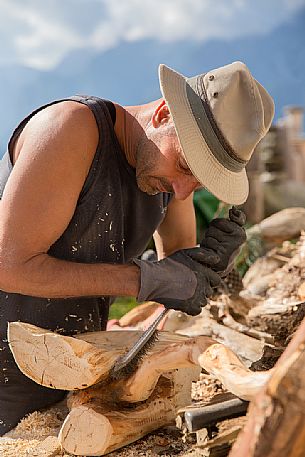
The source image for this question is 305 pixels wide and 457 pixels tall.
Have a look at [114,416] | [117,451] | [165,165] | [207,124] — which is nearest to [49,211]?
[165,165]

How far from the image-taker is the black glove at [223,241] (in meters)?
2.29

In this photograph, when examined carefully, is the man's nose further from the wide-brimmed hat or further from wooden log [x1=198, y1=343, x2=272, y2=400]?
wooden log [x1=198, y1=343, x2=272, y2=400]

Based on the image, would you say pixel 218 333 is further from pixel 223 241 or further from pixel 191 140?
pixel 191 140

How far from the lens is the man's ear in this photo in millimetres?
2223

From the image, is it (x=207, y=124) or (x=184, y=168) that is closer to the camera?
(x=207, y=124)

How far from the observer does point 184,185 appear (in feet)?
7.43

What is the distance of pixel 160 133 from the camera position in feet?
7.32

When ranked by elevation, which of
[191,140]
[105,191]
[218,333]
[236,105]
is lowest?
[218,333]

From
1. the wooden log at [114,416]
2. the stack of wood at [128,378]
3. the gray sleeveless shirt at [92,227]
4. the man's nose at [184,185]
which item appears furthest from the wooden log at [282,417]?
the gray sleeveless shirt at [92,227]

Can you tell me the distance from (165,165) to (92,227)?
1.33 ft

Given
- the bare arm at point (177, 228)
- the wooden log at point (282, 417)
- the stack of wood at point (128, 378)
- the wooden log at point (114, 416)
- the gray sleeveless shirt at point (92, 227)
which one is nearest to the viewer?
the wooden log at point (282, 417)

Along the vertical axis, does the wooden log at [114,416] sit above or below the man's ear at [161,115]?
below

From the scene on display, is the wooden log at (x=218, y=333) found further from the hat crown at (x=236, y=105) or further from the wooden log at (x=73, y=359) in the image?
the hat crown at (x=236, y=105)

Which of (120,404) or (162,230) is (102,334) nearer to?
(120,404)
